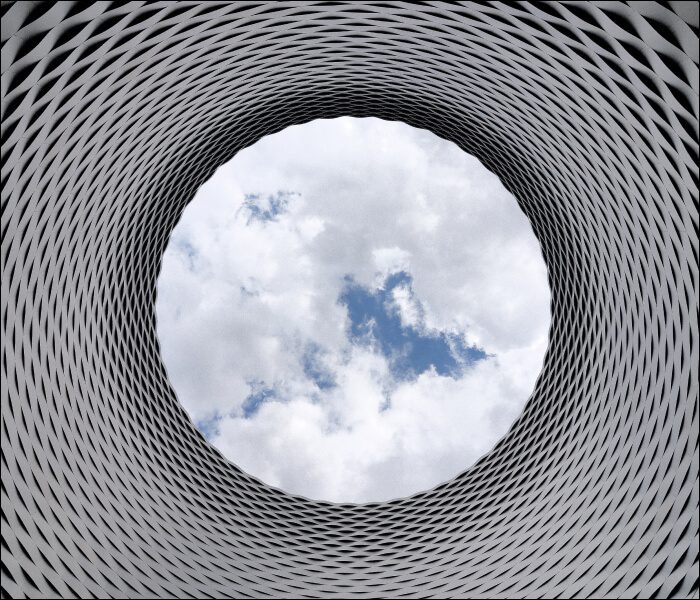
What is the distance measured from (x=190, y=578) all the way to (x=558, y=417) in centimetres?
2468

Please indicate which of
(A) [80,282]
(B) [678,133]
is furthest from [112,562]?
(B) [678,133]

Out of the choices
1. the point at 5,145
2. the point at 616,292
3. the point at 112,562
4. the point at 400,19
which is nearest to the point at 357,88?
the point at 400,19

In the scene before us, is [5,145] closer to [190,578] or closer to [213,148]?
[213,148]

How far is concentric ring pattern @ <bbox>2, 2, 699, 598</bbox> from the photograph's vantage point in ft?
65.1

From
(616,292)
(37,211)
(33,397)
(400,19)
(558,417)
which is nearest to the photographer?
(37,211)

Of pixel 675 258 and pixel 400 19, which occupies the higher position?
pixel 400 19

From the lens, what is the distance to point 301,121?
Result: 126 ft

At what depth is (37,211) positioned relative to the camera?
2127 centimetres

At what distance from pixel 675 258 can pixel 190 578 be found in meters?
32.1

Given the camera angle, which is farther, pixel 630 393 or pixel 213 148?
pixel 213 148

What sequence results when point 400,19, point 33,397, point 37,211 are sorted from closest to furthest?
point 37,211, point 33,397, point 400,19

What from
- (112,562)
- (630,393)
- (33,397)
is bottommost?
(112,562)

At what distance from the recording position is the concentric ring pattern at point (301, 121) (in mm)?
19844

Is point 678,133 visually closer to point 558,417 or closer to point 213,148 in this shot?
point 558,417
